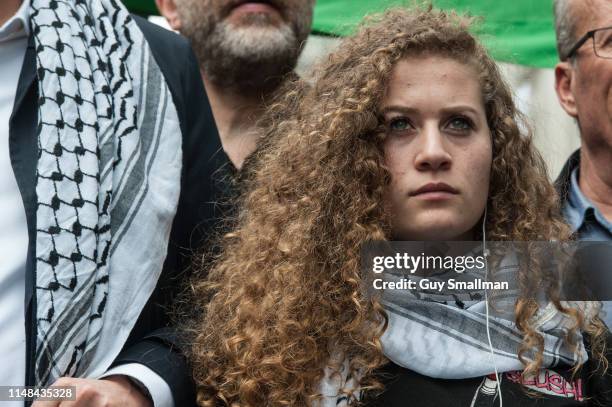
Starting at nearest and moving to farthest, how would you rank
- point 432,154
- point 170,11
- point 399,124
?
point 432,154, point 399,124, point 170,11

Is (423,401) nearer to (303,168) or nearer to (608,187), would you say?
(303,168)

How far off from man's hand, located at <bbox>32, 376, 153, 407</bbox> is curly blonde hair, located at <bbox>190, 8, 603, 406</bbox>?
185 mm

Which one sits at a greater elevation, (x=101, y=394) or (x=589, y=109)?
(x=589, y=109)

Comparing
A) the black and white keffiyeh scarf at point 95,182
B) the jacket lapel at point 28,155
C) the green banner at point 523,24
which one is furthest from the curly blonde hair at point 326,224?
the green banner at point 523,24

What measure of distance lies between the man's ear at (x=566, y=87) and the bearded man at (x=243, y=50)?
860mm

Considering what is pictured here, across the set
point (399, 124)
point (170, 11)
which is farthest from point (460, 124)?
point (170, 11)

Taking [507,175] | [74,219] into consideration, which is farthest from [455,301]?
[74,219]

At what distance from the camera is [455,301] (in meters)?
2.00

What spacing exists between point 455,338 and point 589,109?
1193mm

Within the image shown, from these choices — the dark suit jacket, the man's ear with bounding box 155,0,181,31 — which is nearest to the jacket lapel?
the dark suit jacket

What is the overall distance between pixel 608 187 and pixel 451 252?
1.17 m

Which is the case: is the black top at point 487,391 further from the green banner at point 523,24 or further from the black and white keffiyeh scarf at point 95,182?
the green banner at point 523,24

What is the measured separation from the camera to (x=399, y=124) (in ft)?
7.06

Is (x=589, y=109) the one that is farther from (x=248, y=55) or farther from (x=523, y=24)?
(x=523, y=24)
